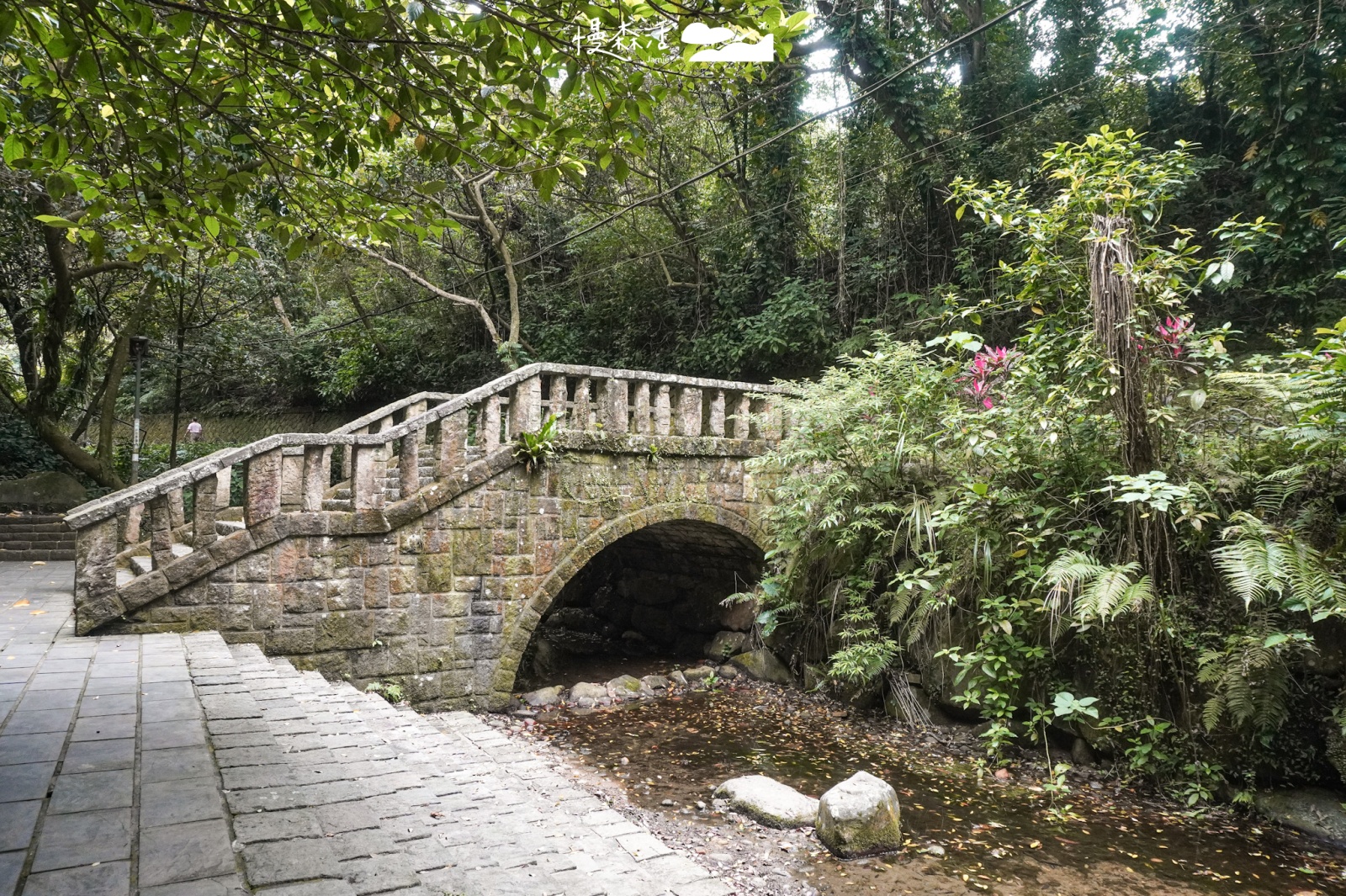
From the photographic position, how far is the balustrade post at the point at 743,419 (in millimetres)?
8609

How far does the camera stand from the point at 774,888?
4.08m

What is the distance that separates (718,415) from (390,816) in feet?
20.5

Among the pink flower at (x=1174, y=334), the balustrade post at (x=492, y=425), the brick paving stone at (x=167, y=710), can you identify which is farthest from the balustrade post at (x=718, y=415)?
the brick paving stone at (x=167, y=710)

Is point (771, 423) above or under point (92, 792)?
above

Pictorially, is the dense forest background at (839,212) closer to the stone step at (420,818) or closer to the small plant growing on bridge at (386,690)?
the stone step at (420,818)

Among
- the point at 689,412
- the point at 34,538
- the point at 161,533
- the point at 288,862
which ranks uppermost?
the point at 689,412

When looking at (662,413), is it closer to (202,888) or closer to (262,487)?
(262,487)

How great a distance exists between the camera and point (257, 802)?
2.69m

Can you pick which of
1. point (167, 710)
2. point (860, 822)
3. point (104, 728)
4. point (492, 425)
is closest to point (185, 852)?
point (104, 728)

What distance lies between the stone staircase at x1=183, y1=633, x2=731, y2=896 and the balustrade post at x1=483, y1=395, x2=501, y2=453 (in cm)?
294

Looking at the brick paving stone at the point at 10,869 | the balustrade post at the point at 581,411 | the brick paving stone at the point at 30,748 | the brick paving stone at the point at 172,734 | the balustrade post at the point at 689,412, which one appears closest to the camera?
the brick paving stone at the point at 10,869

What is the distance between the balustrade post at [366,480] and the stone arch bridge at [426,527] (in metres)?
0.01

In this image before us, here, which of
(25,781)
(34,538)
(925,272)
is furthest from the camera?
(34,538)

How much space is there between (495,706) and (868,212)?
356 inches
